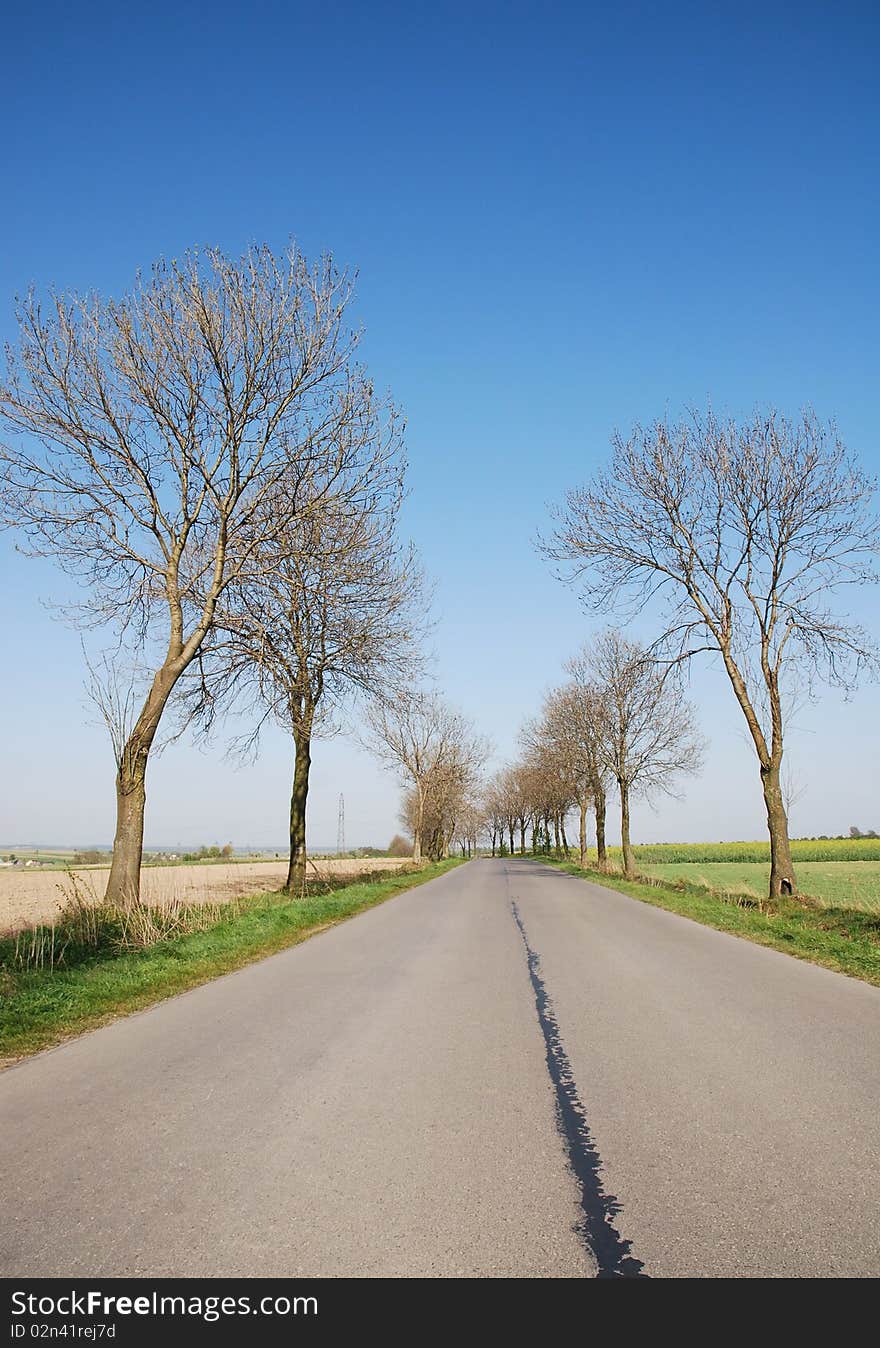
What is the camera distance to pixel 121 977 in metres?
9.41

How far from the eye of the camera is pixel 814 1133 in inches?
177

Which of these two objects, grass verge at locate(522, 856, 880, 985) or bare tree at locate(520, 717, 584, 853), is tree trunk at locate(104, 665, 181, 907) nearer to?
grass verge at locate(522, 856, 880, 985)

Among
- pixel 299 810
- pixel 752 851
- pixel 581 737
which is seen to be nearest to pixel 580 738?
pixel 581 737

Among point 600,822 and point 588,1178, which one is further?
point 600,822

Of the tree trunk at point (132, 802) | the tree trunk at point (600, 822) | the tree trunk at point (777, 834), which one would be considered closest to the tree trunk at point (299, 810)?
the tree trunk at point (132, 802)

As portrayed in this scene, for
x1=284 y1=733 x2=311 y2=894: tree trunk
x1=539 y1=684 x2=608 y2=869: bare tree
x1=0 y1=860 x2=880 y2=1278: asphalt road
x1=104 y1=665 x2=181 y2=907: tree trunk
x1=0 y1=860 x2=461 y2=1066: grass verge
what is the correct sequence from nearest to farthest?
x1=0 y1=860 x2=880 y2=1278: asphalt road
x1=0 y1=860 x2=461 y2=1066: grass verge
x1=104 y1=665 x2=181 y2=907: tree trunk
x1=284 y1=733 x2=311 y2=894: tree trunk
x1=539 y1=684 x2=608 y2=869: bare tree

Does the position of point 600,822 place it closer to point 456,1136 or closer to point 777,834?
point 777,834

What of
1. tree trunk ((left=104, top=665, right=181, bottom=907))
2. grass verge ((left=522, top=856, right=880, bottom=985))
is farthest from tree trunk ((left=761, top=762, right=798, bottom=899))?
tree trunk ((left=104, top=665, right=181, bottom=907))

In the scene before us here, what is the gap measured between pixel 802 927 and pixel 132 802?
11.8 meters

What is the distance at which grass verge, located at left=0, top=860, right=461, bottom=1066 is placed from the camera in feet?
23.8

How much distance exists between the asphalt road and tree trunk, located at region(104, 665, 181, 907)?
6678 mm

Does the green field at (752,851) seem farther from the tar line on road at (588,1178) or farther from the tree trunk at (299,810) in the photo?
the tar line on road at (588,1178)

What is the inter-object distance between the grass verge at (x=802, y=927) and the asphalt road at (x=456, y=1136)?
2528mm

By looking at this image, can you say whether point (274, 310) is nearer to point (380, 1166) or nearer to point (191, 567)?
point (191, 567)
